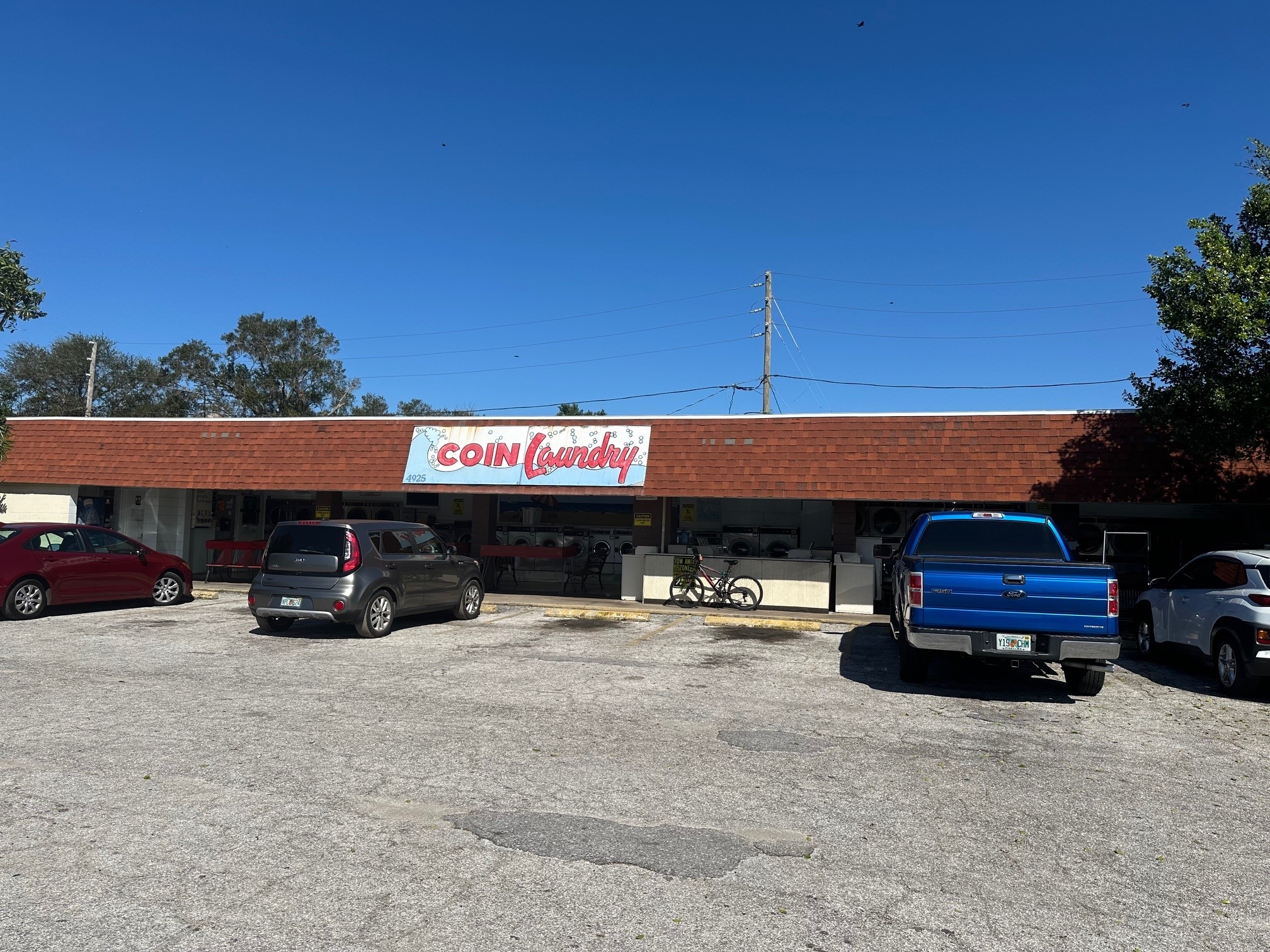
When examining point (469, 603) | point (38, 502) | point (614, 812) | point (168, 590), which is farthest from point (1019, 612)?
point (38, 502)

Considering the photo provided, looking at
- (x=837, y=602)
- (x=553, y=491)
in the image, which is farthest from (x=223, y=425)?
(x=837, y=602)

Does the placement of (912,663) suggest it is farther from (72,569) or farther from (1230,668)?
(72,569)

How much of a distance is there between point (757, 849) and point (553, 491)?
1377 cm

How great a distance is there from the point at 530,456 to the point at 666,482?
2929 mm

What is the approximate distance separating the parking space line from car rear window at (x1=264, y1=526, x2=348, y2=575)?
13.9 ft

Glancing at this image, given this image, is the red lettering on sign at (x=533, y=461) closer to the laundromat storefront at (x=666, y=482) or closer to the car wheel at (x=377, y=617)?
the laundromat storefront at (x=666, y=482)

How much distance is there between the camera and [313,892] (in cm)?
421

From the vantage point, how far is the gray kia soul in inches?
492

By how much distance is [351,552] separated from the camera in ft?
41.4

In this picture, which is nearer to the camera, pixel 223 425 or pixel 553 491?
pixel 553 491

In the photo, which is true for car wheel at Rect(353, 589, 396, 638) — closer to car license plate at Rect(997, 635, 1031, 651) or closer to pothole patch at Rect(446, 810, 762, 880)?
pothole patch at Rect(446, 810, 762, 880)

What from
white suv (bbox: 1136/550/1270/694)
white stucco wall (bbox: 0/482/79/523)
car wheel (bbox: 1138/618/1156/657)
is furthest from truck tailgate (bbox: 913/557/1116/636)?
white stucco wall (bbox: 0/482/79/523)

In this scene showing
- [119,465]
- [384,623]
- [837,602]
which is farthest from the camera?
[119,465]

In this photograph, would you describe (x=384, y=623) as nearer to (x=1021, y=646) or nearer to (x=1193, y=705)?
(x=1021, y=646)
